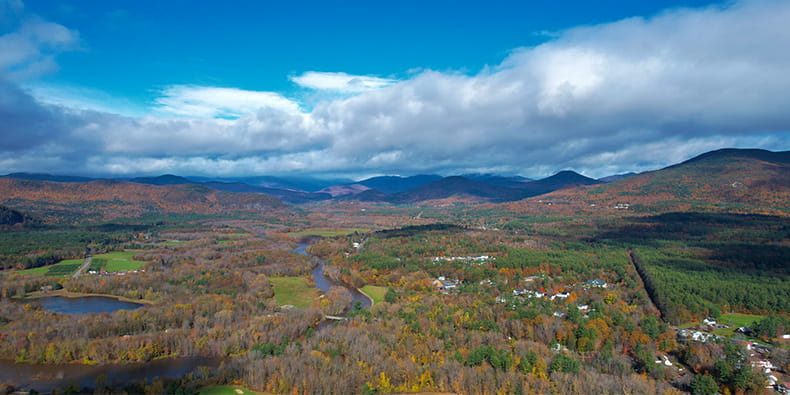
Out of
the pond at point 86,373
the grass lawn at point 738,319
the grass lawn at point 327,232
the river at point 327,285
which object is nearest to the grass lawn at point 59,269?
the pond at point 86,373

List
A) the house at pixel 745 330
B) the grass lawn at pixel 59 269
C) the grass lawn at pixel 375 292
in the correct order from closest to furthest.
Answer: the house at pixel 745 330
the grass lawn at pixel 375 292
the grass lawn at pixel 59 269

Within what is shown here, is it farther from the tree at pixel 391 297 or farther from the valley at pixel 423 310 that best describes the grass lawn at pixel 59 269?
the tree at pixel 391 297

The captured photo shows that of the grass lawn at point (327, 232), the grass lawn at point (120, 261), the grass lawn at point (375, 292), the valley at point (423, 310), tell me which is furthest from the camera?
the grass lawn at point (327, 232)

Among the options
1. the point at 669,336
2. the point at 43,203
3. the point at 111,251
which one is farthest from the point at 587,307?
the point at 43,203

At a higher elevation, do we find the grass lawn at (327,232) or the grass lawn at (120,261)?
the grass lawn at (327,232)

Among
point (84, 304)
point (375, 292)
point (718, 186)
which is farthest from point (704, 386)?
point (718, 186)

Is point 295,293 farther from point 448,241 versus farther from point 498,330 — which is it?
point 448,241
